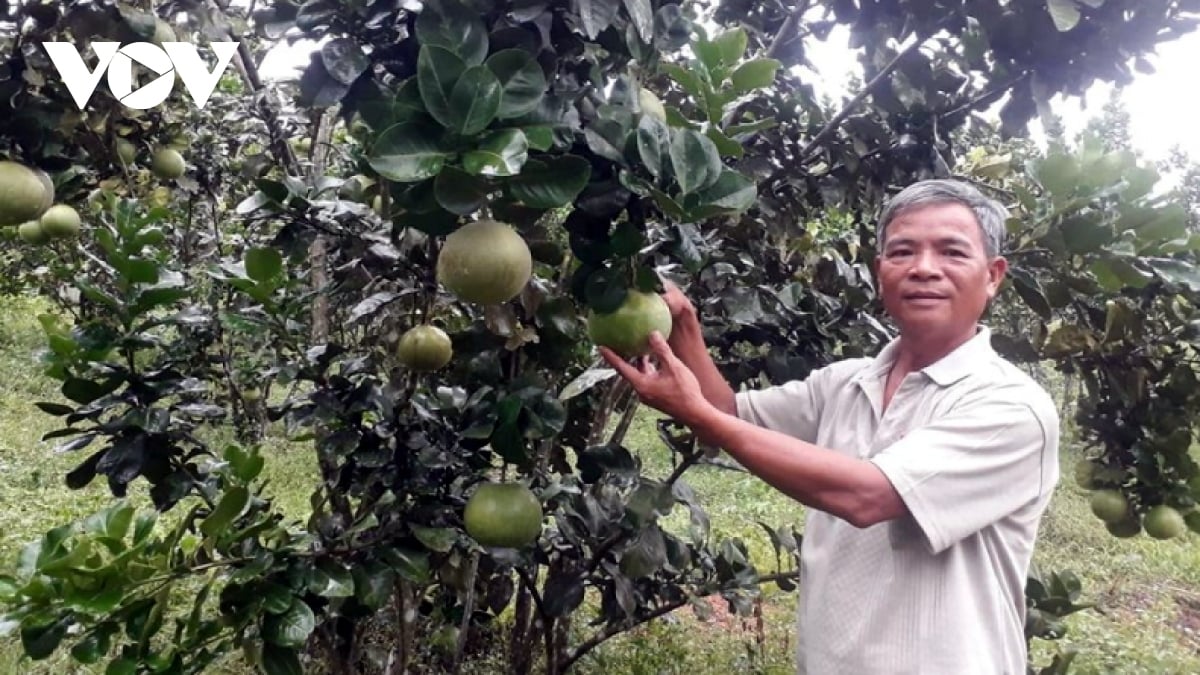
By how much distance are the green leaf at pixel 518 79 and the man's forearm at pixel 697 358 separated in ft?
1.99

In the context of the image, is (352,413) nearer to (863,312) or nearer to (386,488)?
(386,488)

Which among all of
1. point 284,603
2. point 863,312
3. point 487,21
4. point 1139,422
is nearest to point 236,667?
point 284,603

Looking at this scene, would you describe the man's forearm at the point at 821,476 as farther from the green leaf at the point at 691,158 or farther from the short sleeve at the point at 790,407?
the short sleeve at the point at 790,407

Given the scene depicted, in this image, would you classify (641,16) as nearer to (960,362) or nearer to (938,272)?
(938,272)

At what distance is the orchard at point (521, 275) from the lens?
1.21 meters

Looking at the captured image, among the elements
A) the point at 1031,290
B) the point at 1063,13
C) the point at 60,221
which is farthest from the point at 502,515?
the point at 60,221

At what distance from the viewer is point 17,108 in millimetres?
1576

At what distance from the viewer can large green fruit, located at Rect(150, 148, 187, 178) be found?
93.8 inches

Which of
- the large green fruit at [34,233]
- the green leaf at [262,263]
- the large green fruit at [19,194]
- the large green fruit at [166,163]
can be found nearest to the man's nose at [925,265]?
the green leaf at [262,263]

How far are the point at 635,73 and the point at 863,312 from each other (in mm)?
663

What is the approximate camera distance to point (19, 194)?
155 centimetres

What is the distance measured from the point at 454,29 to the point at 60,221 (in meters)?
1.56

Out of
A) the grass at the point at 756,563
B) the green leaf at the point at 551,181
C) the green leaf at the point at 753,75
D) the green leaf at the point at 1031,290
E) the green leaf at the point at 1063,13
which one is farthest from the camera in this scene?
the grass at the point at 756,563

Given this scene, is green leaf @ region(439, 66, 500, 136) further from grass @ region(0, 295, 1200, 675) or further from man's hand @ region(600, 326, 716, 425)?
grass @ region(0, 295, 1200, 675)
